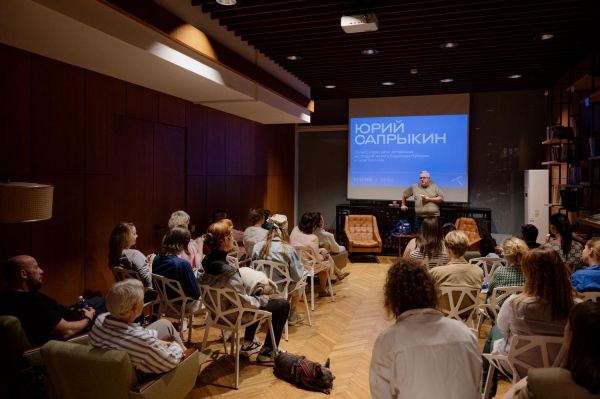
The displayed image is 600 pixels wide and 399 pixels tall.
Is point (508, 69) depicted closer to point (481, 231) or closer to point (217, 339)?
point (481, 231)

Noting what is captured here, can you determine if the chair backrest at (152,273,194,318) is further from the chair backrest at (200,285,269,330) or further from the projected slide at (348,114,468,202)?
the projected slide at (348,114,468,202)

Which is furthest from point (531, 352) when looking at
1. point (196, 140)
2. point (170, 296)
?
point (196, 140)

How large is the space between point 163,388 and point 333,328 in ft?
8.58

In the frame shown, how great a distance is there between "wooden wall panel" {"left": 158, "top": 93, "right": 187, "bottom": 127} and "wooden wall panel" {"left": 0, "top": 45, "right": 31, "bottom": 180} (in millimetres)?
1905

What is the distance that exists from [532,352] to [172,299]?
2.68 metres

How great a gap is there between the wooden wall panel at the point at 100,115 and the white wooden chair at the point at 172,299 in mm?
1518

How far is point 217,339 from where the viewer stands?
4.21 metres

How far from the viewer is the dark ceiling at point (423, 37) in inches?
161

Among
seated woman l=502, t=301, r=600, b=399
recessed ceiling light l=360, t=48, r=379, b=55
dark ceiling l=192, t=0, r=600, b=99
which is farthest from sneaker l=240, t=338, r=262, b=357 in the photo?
Answer: recessed ceiling light l=360, t=48, r=379, b=55

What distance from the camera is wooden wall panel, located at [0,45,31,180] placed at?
11.4ft

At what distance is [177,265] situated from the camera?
3604 mm

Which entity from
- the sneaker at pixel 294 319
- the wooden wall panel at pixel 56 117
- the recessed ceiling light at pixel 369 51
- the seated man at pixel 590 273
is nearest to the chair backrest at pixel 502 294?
the seated man at pixel 590 273

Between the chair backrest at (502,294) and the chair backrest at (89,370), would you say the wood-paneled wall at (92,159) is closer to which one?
the chair backrest at (89,370)

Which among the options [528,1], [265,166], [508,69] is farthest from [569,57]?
[265,166]
